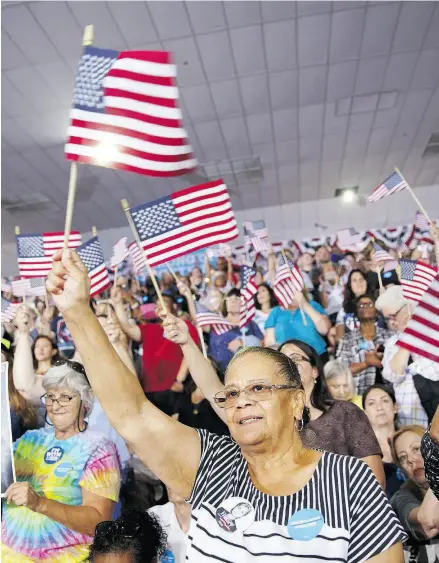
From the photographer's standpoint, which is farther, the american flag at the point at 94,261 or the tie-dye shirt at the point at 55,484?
the american flag at the point at 94,261

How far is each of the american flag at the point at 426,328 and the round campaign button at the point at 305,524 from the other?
4.56 ft

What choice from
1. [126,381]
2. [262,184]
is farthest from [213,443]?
[262,184]

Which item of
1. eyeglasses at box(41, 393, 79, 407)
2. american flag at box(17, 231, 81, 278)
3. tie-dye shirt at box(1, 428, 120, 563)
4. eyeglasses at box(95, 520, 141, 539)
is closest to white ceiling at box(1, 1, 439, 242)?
american flag at box(17, 231, 81, 278)

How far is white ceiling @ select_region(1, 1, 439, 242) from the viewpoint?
219 inches

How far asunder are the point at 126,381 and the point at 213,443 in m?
0.31

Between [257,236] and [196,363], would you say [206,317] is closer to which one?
[196,363]

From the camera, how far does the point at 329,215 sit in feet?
42.4

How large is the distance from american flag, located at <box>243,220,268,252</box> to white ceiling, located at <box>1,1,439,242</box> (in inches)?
70.2

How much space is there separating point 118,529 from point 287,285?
3.12 metres

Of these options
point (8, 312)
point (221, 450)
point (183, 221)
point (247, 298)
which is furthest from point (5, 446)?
point (8, 312)

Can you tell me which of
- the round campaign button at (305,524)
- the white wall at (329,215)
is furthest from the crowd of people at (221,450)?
the white wall at (329,215)

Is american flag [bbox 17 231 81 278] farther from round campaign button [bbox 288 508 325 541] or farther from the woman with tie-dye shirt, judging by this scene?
round campaign button [bbox 288 508 325 541]

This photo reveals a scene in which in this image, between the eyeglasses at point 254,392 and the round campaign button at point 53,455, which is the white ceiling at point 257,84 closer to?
the round campaign button at point 53,455

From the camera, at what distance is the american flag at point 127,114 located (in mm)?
1804
